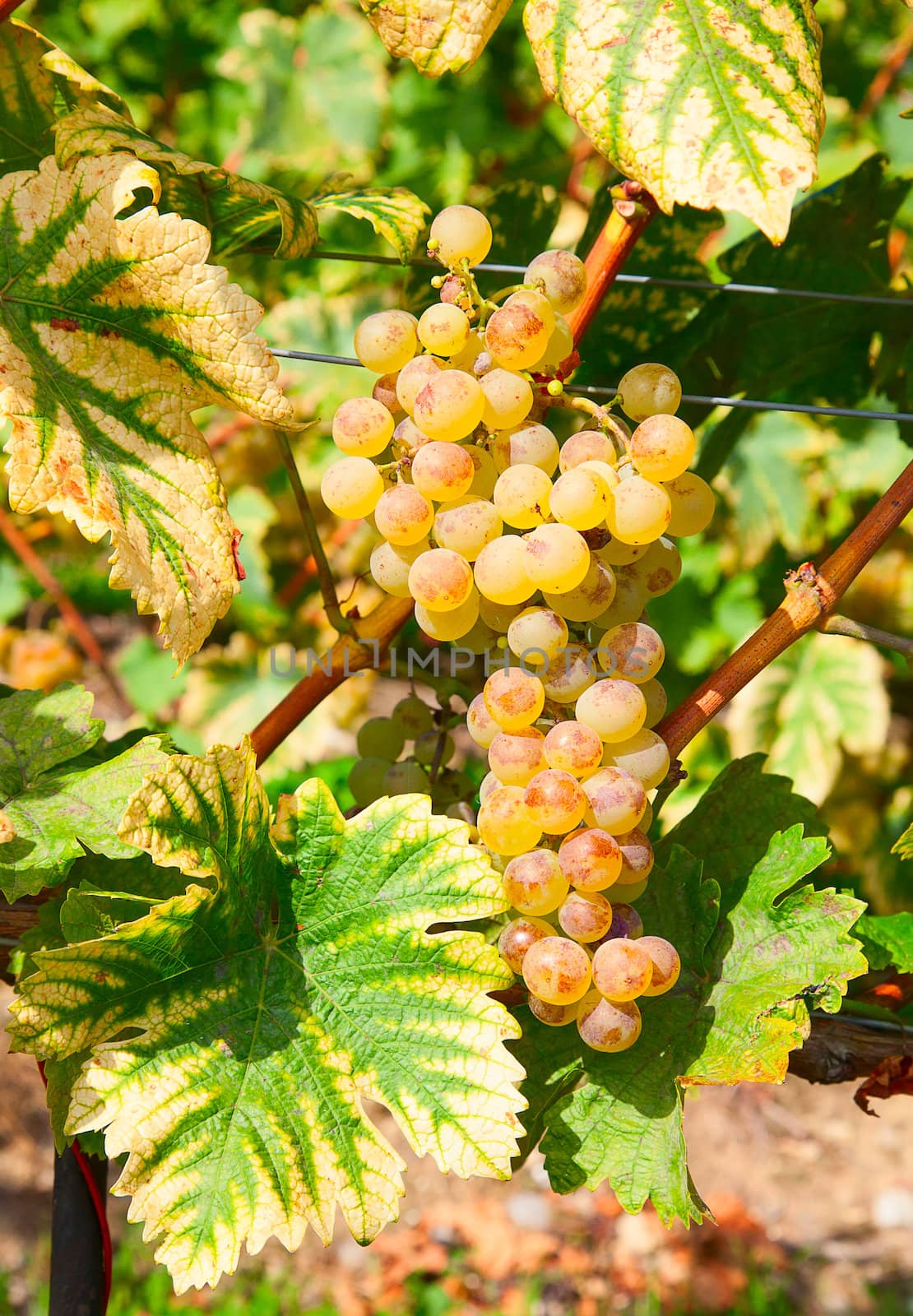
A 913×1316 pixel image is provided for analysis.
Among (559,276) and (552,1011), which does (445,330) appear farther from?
(552,1011)

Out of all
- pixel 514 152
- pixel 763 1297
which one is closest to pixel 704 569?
pixel 514 152

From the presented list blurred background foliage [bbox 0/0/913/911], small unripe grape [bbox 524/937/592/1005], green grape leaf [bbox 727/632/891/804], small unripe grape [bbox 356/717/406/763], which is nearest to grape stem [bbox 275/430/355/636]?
small unripe grape [bbox 356/717/406/763]

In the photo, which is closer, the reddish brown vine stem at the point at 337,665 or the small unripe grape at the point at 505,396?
the small unripe grape at the point at 505,396

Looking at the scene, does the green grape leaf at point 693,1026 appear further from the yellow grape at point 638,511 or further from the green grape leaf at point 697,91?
the green grape leaf at point 697,91

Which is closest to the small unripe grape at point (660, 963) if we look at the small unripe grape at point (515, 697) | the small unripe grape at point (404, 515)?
the small unripe grape at point (515, 697)

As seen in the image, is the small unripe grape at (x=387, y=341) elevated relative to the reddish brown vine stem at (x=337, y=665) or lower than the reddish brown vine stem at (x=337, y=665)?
elevated

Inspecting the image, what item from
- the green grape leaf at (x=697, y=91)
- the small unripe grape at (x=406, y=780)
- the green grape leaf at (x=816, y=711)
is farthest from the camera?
the green grape leaf at (x=816, y=711)

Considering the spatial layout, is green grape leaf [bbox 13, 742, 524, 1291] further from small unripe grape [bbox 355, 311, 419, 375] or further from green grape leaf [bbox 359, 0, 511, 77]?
green grape leaf [bbox 359, 0, 511, 77]
